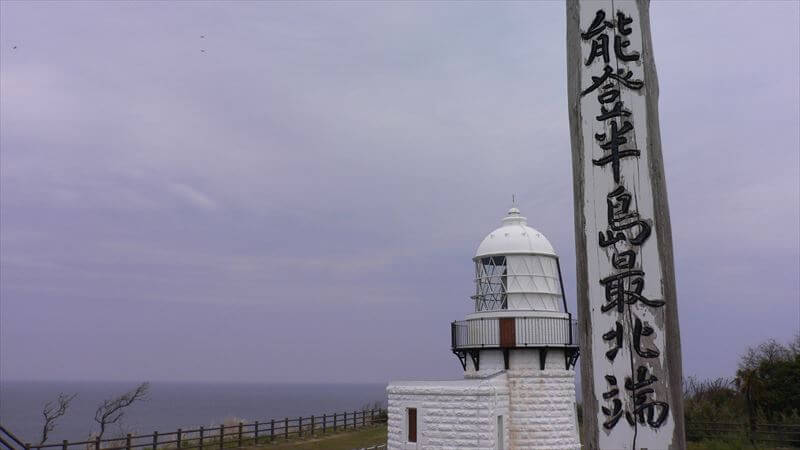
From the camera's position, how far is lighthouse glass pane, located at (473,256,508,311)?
59.0 feet

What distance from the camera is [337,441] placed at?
85.4 feet

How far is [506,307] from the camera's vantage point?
17.7 m

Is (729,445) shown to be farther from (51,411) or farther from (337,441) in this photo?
(51,411)

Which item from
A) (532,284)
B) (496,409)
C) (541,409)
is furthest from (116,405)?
(532,284)

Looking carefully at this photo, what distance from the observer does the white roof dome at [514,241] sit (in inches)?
710

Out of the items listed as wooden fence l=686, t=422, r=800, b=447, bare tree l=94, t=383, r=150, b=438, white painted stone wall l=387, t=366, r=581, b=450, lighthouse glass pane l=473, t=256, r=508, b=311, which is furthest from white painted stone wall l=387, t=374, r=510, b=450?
wooden fence l=686, t=422, r=800, b=447

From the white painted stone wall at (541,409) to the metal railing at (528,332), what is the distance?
0.69 meters

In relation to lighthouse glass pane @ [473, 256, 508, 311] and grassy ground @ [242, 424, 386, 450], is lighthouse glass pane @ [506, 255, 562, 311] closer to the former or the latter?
lighthouse glass pane @ [473, 256, 508, 311]

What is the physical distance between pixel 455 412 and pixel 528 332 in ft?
9.04

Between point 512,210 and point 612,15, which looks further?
point 512,210

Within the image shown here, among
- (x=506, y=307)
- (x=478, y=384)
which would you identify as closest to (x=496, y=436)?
(x=478, y=384)

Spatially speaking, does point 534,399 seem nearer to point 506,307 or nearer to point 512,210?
point 506,307

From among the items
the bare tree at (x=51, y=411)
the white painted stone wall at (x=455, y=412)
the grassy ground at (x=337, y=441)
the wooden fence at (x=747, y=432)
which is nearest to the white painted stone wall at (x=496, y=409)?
→ the white painted stone wall at (x=455, y=412)

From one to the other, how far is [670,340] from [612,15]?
212cm
